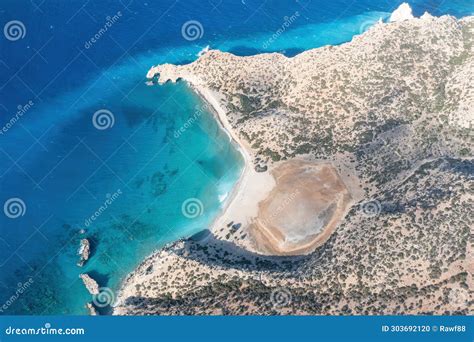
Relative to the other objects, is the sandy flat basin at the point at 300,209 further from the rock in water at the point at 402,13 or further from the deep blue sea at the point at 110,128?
the rock in water at the point at 402,13

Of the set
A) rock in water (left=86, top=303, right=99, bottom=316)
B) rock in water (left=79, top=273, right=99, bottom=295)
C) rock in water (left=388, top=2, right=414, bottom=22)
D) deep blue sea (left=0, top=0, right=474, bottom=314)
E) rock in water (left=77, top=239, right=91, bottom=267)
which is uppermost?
rock in water (left=388, top=2, right=414, bottom=22)

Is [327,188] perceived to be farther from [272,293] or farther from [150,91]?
[150,91]

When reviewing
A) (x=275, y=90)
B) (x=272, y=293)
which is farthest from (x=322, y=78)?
(x=272, y=293)

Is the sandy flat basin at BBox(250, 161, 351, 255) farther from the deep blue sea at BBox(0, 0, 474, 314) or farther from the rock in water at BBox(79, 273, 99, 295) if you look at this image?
the rock in water at BBox(79, 273, 99, 295)

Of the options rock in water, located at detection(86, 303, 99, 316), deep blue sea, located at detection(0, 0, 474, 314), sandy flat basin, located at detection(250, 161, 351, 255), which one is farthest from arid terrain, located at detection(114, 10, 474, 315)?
rock in water, located at detection(86, 303, 99, 316)

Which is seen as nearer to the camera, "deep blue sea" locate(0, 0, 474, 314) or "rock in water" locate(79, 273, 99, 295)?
"rock in water" locate(79, 273, 99, 295)
